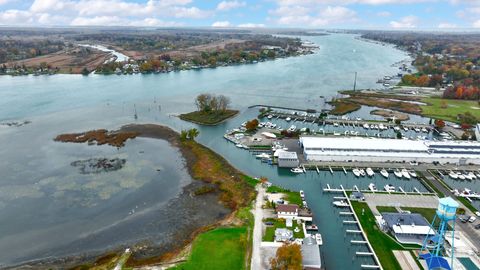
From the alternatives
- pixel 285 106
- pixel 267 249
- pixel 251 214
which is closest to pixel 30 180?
pixel 251 214

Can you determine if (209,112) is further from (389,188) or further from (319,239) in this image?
(319,239)

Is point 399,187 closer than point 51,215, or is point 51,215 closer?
point 51,215

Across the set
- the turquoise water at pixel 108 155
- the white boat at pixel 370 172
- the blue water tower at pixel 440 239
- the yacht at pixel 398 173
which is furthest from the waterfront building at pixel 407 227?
the yacht at pixel 398 173

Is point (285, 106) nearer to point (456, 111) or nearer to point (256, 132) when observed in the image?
point (256, 132)

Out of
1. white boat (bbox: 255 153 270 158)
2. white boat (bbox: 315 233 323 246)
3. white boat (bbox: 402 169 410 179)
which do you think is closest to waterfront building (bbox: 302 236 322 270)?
white boat (bbox: 315 233 323 246)

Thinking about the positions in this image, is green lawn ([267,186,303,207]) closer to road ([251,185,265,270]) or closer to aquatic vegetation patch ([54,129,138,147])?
road ([251,185,265,270])

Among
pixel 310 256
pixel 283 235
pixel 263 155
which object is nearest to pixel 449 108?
pixel 263 155
